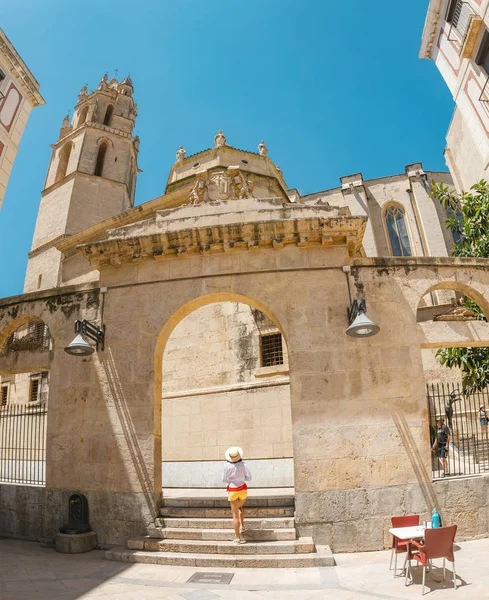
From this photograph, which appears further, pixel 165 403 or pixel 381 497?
pixel 165 403

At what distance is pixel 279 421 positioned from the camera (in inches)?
460

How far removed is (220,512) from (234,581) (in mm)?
1919

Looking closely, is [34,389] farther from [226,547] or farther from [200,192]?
[226,547]

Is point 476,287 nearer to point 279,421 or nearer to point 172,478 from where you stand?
point 279,421

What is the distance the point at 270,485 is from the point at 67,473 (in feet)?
17.2

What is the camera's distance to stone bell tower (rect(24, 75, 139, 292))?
29547mm

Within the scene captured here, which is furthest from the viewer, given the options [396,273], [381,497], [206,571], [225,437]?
[225,437]

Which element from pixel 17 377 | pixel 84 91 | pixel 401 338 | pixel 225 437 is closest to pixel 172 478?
pixel 225 437

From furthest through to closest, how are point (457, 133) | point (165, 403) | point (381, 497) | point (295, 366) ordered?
point (457, 133) < point (165, 403) < point (295, 366) < point (381, 497)

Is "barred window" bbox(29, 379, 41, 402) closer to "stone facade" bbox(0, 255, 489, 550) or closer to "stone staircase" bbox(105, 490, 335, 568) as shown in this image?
"stone facade" bbox(0, 255, 489, 550)

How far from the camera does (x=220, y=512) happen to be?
7.60m

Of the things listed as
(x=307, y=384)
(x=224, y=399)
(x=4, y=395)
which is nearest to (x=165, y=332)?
(x=307, y=384)

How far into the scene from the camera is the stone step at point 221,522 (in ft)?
23.5

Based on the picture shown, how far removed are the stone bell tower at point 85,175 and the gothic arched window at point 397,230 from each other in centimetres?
1990
